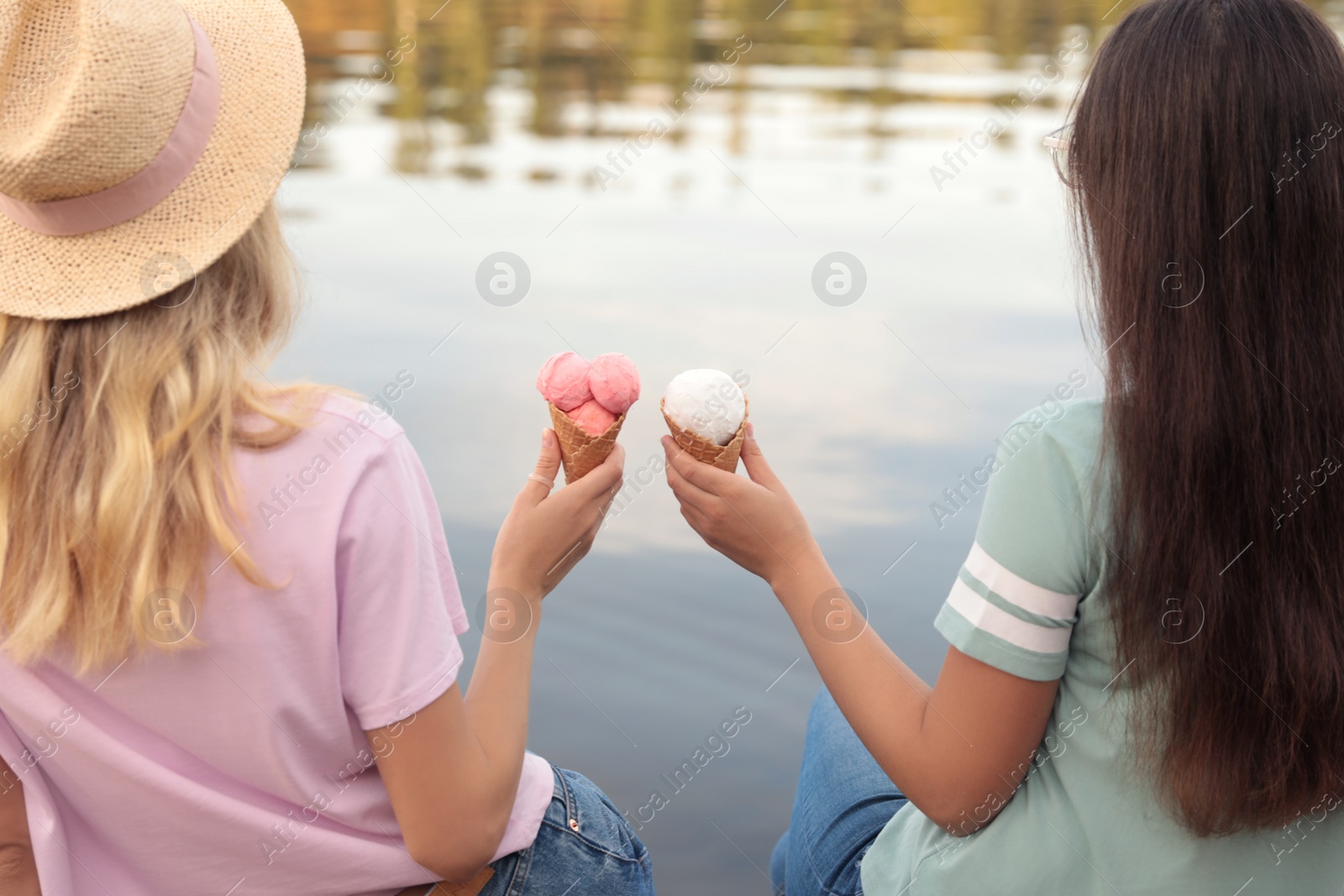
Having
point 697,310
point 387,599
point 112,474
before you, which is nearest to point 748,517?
point 387,599

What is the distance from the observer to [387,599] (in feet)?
5.02

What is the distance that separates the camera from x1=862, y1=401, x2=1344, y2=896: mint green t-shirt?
5.00 feet

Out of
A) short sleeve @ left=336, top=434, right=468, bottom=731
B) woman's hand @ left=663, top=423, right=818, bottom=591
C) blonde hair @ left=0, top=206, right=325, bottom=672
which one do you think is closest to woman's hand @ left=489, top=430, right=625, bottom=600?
woman's hand @ left=663, top=423, right=818, bottom=591

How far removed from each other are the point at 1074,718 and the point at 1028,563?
0.24 meters

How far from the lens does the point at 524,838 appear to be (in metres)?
1.79

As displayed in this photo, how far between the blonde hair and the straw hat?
0.19 ft

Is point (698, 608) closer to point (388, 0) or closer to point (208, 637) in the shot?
point (208, 637)

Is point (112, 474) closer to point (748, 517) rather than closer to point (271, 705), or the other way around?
point (271, 705)

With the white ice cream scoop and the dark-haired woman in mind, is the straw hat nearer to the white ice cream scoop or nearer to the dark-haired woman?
the white ice cream scoop

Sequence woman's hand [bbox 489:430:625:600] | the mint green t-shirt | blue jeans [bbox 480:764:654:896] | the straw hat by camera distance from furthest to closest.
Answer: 1. woman's hand [bbox 489:430:625:600]
2. blue jeans [bbox 480:764:654:896]
3. the mint green t-shirt
4. the straw hat

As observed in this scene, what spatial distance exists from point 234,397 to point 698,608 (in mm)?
2428

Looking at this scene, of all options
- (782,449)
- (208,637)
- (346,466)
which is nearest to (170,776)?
(208,637)

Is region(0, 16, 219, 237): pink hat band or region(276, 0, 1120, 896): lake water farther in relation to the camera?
region(276, 0, 1120, 896): lake water

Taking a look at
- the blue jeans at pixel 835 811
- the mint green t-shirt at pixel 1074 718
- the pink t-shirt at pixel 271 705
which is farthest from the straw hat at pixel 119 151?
the blue jeans at pixel 835 811
